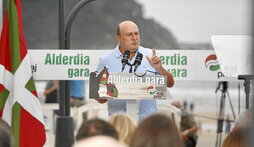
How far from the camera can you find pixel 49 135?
33.9 feet

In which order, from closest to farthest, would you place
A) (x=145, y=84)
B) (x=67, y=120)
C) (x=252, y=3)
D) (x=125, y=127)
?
1. (x=252, y=3)
2. (x=125, y=127)
3. (x=145, y=84)
4. (x=67, y=120)

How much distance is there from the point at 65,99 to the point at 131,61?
37.1 inches

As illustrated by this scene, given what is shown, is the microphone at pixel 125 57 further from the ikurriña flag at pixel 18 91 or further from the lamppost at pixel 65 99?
the ikurriña flag at pixel 18 91

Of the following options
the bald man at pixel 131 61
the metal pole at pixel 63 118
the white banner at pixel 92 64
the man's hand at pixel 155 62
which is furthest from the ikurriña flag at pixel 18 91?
the man's hand at pixel 155 62

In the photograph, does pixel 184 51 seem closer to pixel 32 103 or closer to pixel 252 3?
pixel 32 103

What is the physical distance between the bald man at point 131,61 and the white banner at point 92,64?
4.6 inches

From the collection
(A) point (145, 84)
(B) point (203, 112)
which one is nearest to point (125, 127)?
(A) point (145, 84)

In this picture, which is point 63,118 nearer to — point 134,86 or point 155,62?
point 134,86

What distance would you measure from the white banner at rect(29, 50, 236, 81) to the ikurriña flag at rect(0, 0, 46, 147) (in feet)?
0.63

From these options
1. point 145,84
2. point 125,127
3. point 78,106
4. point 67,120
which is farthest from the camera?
Answer: point 78,106

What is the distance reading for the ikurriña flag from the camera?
6.66m

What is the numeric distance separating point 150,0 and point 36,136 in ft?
43.4

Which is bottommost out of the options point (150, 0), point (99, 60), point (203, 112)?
point (203, 112)

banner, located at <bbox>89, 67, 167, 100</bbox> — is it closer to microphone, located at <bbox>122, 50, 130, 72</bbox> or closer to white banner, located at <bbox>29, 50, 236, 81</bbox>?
microphone, located at <bbox>122, 50, 130, 72</bbox>
